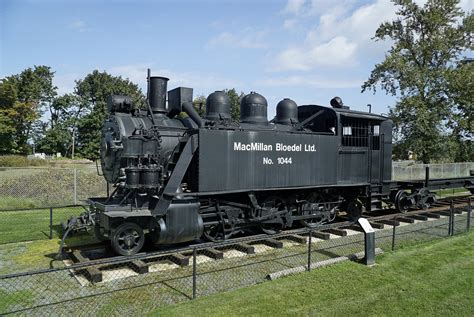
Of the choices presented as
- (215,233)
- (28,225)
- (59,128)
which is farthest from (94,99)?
(215,233)

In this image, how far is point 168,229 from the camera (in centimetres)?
800

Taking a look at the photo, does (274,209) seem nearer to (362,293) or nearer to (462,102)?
(362,293)

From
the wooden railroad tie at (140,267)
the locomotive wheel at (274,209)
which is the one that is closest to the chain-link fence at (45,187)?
the locomotive wheel at (274,209)

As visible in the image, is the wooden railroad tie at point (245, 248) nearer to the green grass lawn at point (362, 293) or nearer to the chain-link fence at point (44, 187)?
the green grass lawn at point (362, 293)

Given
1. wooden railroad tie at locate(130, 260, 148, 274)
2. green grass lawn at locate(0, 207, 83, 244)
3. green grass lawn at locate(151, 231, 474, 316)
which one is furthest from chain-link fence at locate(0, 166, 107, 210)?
green grass lawn at locate(151, 231, 474, 316)

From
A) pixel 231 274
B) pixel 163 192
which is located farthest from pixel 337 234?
pixel 163 192

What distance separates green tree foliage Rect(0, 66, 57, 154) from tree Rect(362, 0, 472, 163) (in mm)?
34949

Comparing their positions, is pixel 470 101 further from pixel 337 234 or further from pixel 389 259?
pixel 389 259

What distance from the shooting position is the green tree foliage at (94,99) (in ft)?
155

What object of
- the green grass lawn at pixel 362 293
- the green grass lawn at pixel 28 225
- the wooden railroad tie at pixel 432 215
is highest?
the wooden railroad tie at pixel 432 215

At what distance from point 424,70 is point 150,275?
24382 mm

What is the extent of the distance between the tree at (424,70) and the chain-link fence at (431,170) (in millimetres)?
1381

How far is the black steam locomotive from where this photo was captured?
26.4 ft

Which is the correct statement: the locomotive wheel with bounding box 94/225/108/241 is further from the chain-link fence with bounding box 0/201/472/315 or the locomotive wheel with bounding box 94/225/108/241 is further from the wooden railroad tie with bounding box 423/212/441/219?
the wooden railroad tie with bounding box 423/212/441/219
